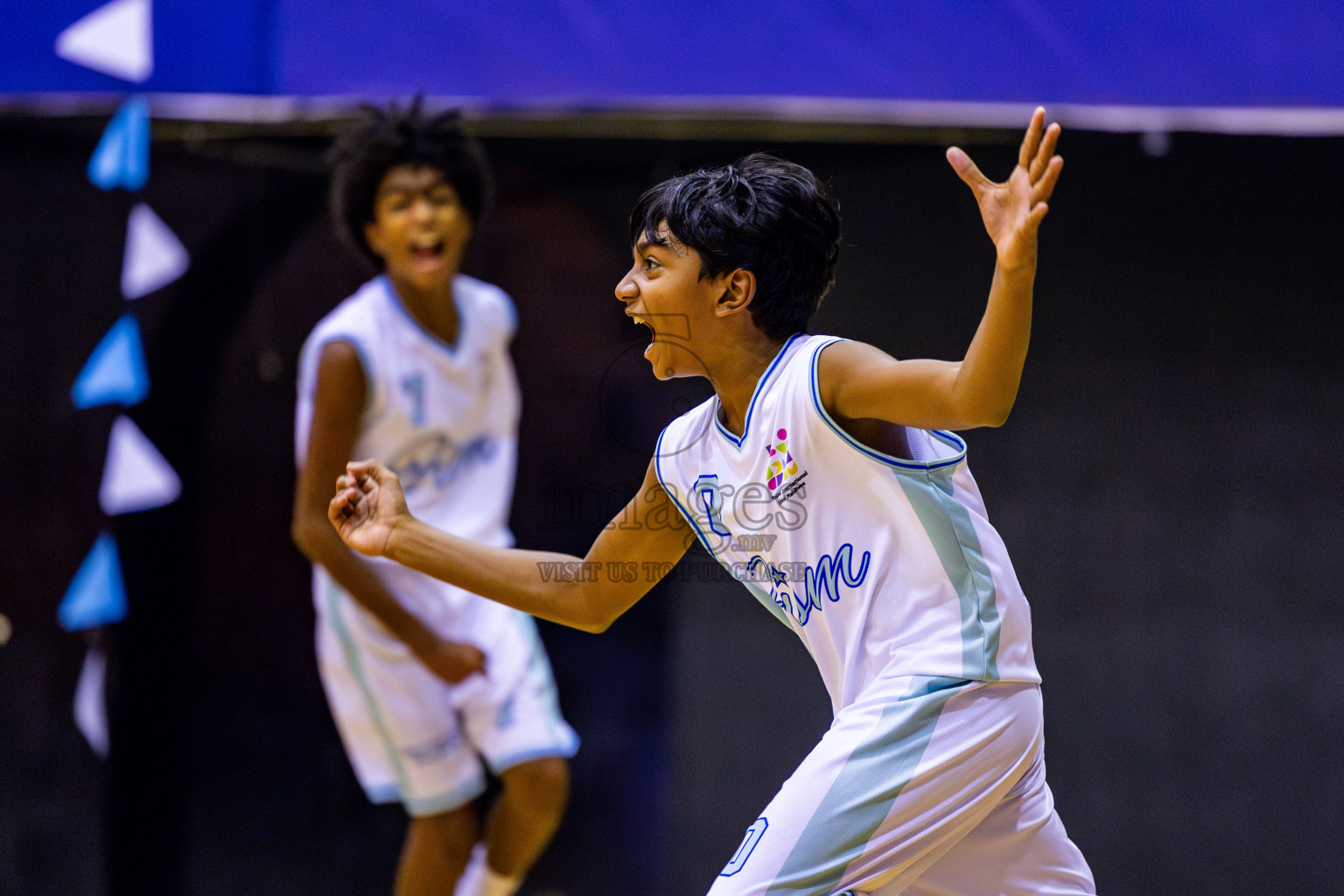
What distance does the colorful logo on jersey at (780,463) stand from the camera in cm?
176

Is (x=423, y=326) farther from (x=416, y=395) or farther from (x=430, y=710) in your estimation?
(x=430, y=710)

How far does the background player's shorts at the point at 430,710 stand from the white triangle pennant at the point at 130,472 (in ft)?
1.79

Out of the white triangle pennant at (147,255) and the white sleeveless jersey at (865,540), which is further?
the white triangle pennant at (147,255)

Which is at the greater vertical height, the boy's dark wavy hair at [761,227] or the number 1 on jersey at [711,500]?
the boy's dark wavy hair at [761,227]

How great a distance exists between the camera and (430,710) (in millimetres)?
3020

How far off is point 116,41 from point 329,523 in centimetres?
137

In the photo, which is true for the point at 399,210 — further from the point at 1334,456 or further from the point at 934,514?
the point at 1334,456

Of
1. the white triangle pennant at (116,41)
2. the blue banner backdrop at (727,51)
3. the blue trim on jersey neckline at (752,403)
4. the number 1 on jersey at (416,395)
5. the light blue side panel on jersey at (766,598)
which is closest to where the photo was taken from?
the blue trim on jersey neckline at (752,403)

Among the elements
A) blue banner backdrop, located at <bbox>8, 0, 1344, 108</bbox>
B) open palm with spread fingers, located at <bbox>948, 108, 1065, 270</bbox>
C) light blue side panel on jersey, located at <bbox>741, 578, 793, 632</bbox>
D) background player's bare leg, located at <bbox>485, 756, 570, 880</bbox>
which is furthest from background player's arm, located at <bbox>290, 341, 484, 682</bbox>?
open palm with spread fingers, located at <bbox>948, 108, 1065, 270</bbox>

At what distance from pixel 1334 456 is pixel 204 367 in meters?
A: 2.97

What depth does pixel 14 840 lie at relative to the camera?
3.12 m

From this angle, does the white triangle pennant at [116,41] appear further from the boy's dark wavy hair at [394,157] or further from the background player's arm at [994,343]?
the background player's arm at [994,343]

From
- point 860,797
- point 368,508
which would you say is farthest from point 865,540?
point 368,508

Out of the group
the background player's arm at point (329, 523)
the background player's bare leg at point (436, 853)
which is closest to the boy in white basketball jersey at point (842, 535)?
the background player's arm at point (329, 523)
